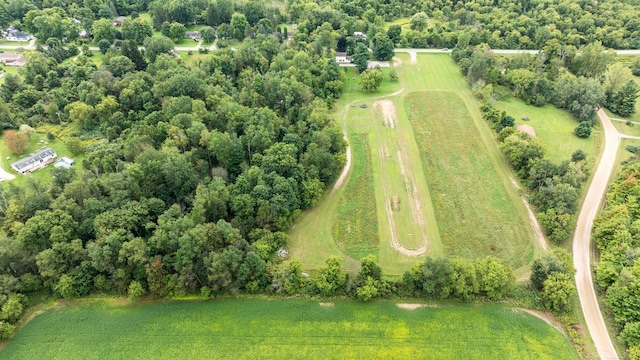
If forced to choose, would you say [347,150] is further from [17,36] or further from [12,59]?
[17,36]

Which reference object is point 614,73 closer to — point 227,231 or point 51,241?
point 227,231

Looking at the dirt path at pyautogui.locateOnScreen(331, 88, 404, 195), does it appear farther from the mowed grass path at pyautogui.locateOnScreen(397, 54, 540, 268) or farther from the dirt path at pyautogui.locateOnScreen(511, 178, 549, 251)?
the dirt path at pyautogui.locateOnScreen(511, 178, 549, 251)

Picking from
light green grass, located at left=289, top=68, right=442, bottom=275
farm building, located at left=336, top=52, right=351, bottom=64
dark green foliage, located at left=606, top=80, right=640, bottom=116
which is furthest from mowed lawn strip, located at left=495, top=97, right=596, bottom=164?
farm building, located at left=336, top=52, right=351, bottom=64

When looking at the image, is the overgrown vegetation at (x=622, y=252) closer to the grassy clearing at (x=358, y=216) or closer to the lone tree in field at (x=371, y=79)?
the grassy clearing at (x=358, y=216)

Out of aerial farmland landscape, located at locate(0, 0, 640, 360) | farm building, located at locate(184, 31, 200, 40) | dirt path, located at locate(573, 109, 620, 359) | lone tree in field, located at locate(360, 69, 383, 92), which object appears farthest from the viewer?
farm building, located at locate(184, 31, 200, 40)

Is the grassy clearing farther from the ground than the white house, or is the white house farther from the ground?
the white house

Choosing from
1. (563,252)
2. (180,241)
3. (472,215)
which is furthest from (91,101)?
(563,252)

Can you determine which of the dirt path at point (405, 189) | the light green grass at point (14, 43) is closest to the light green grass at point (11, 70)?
the light green grass at point (14, 43)
